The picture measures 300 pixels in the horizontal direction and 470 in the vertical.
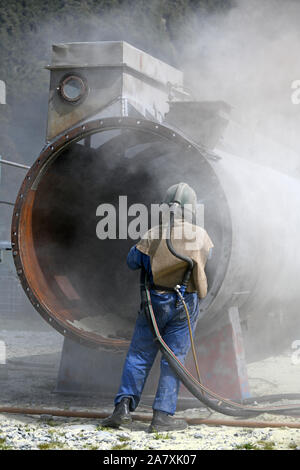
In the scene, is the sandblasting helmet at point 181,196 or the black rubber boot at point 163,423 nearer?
the black rubber boot at point 163,423

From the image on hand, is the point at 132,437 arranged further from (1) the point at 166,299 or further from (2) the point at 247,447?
(1) the point at 166,299

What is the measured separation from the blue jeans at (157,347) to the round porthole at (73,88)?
7.31 feet

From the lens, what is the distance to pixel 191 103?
5070mm

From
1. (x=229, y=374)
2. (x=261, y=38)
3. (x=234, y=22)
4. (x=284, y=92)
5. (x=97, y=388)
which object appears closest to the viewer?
(x=229, y=374)

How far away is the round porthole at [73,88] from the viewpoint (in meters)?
5.53

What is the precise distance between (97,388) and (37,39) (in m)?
21.0

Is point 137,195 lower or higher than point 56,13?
lower

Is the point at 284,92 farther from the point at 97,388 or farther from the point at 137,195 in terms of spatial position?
the point at 97,388

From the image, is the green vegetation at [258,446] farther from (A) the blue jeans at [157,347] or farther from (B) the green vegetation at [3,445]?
(B) the green vegetation at [3,445]

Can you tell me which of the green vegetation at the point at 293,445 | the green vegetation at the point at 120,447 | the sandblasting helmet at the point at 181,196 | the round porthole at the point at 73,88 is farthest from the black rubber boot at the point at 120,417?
the round porthole at the point at 73,88

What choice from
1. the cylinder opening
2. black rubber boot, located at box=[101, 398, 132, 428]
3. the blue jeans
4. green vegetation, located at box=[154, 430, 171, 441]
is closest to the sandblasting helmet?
the cylinder opening

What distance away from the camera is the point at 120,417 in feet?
12.9

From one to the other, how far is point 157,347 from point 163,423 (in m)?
0.49
